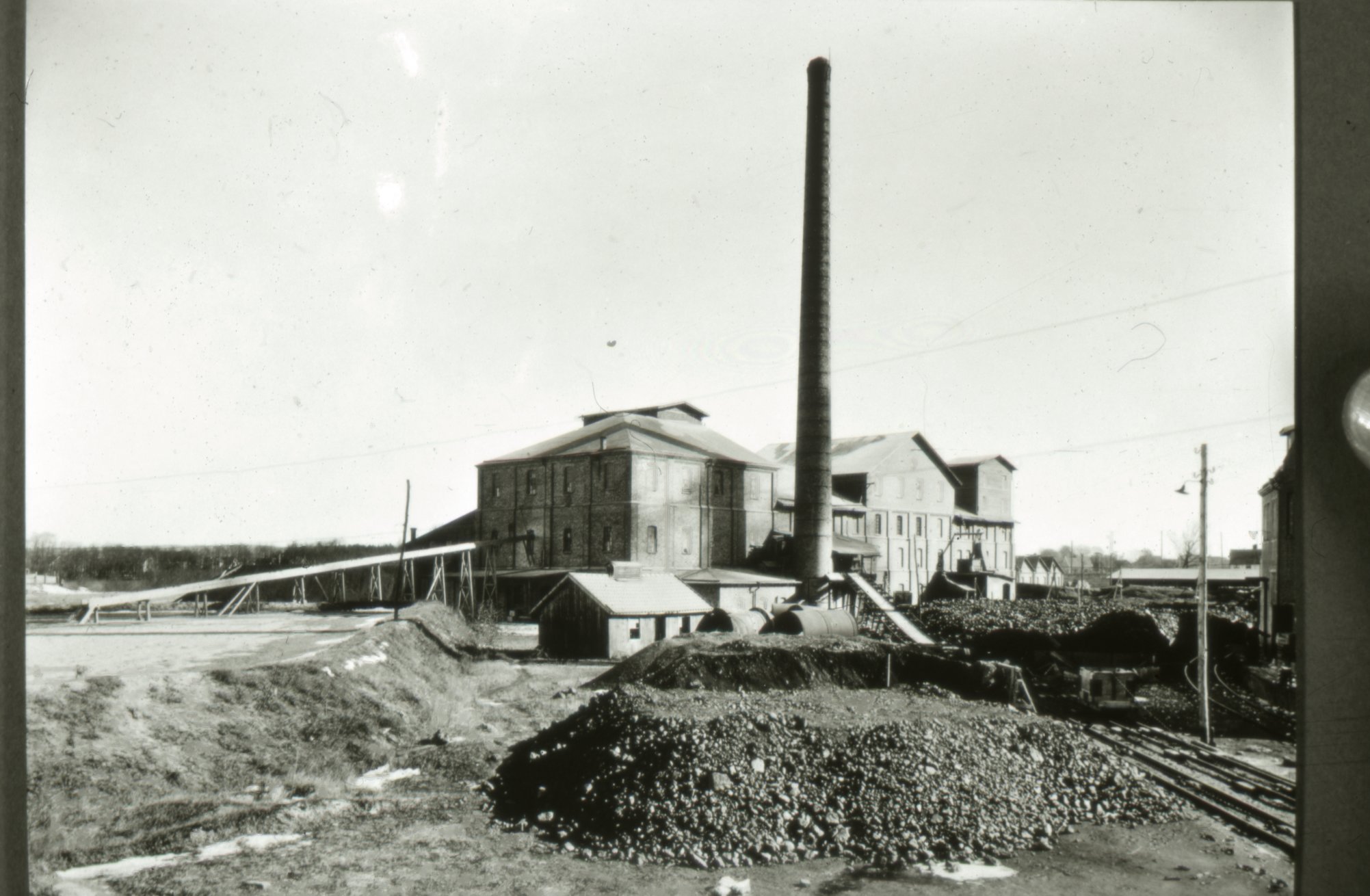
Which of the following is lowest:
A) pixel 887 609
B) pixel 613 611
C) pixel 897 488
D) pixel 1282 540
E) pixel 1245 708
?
pixel 887 609

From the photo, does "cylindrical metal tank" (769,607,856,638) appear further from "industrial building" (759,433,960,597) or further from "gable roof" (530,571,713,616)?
"gable roof" (530,571,713,616)

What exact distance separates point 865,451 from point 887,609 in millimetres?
5800

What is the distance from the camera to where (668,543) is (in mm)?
8023

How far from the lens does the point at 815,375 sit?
5926 mm

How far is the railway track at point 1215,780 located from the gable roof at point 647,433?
254cm

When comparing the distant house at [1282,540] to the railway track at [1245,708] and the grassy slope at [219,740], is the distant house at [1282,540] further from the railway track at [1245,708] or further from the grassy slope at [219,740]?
the grassy slope at [219,740]

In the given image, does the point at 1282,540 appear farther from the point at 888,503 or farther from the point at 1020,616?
the point at 1020,616

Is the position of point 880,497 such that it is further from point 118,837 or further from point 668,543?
point 118,837

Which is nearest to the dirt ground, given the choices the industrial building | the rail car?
the industrial building

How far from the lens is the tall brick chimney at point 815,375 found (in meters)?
2.36

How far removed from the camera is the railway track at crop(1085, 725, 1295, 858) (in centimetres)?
253

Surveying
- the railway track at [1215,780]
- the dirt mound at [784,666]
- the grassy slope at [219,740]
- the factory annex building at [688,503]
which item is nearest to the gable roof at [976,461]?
the factory annex building at [688,503]

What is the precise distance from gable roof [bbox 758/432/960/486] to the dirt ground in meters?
1.78

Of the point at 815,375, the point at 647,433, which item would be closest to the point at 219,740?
the point at 647,433
